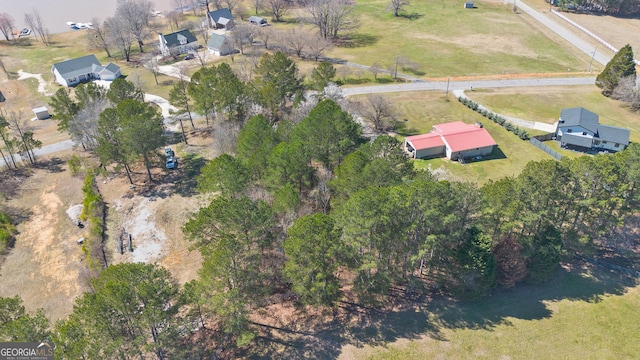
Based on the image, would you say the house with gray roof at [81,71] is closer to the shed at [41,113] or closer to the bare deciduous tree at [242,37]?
the shed at [41,113]

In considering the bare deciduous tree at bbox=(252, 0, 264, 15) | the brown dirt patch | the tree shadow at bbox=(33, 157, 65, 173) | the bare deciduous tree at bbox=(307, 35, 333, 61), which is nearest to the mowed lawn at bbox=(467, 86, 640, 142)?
the bare deciduous tree at bbox=(307, 35, 333, 61)

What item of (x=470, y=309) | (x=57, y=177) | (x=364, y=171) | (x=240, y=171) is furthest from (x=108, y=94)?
(x=470, y=309)

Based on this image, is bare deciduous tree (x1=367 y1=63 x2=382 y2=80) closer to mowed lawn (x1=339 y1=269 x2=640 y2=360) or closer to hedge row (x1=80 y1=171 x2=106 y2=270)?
hedge row (x1=80 y1=171 x2=106 y2=270)

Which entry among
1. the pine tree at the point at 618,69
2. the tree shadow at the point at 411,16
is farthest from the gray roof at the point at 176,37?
the pine tree at the point at 618,69

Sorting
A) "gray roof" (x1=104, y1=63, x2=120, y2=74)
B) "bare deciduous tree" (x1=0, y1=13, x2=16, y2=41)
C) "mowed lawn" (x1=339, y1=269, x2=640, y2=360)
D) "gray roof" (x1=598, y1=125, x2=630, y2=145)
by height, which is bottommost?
"mowed lawn" (x1=339, y1=269, x2=640, y2=360)

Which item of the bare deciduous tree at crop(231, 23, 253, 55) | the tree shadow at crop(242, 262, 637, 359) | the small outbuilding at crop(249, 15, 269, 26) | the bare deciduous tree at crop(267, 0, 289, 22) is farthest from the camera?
the bare deciduous tree at crop(267, 0, 289, 22)

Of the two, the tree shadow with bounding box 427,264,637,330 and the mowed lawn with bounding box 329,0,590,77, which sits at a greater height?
the mowed lawn with bounding box 329,0,590,77
